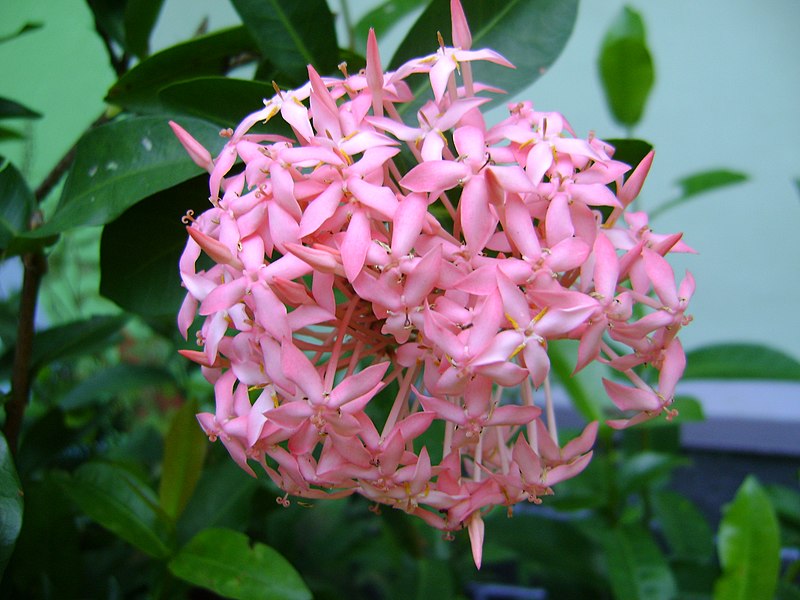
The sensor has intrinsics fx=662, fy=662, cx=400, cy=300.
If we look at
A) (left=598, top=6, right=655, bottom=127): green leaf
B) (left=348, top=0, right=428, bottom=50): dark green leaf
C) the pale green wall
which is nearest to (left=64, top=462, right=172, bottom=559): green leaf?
(left=348, top=0, right=428, bottom=50): dark green leaf

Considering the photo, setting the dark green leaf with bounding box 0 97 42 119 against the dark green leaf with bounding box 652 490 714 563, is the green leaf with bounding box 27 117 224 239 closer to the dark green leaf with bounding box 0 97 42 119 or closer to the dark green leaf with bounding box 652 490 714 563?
the dark green leaf with bounding box 0 97 42 119

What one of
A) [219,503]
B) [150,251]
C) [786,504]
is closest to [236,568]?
[219,503]

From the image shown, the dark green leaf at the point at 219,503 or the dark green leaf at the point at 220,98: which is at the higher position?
the dark green leaf at the point at 220,98

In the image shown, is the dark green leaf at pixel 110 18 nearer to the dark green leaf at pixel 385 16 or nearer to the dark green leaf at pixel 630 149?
the dark green leaf at pixel 385 16

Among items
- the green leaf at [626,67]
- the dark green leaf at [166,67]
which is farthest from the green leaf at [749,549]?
the dark green leaf at [166,67]

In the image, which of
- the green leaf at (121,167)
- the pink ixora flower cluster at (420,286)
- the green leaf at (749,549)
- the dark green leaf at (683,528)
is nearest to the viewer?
the pink ixora flower cluster at (420,286)

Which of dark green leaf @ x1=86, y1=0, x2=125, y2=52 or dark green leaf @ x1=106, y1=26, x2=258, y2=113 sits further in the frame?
dark green leaf @ x1=86, y1=0, x2=125, y2=52
